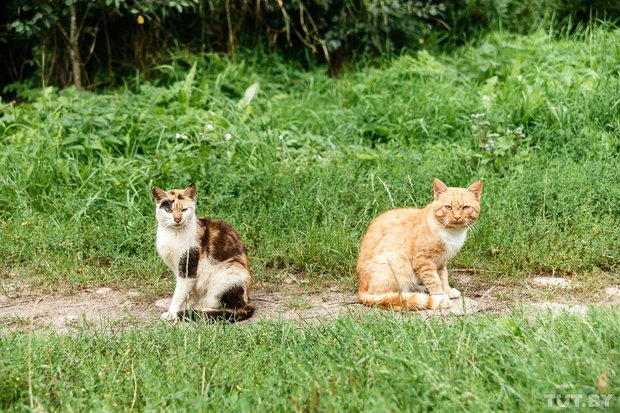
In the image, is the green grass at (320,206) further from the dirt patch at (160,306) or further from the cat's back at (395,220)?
the cat's back at (395,220)

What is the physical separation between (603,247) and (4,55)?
744 centimetres

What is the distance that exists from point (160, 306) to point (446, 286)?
2.05 metres

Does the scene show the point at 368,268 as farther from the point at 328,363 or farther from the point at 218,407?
the point at 218,407

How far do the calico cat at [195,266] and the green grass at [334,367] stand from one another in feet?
2.16

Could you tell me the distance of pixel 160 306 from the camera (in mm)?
5695

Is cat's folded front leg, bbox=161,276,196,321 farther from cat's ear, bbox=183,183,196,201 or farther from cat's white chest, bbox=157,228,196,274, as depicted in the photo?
cat's ear, bbox=183,183,196,201

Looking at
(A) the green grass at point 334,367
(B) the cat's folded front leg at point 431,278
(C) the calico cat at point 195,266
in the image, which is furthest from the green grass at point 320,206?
(B) the cat's folded front leg at point 431,278

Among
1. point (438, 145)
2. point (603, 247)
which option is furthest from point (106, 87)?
point (603, 247)

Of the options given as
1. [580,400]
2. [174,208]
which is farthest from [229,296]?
[580,400]

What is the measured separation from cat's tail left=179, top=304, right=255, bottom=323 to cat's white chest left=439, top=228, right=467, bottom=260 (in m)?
1.41

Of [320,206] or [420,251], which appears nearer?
[420,251]

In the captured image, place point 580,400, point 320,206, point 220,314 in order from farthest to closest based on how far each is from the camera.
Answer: point 320,206 → point 220,314 → point 580,400

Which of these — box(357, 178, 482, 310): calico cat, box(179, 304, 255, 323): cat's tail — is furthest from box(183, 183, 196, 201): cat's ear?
box(357, 178, 482, 310): calico cat

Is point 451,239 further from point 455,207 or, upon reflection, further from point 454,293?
point 454,293
